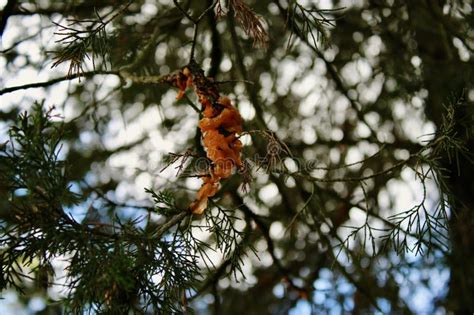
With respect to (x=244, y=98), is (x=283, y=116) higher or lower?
higher

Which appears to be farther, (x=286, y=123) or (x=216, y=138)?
(x=286, y=123)

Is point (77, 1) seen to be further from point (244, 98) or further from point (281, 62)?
point (281, 62)

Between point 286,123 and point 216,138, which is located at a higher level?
point 286,123

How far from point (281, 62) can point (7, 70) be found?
145cm

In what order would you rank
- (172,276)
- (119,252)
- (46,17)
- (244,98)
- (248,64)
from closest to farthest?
(119,252), (172,276), (46,17), (244,98), (248,64)

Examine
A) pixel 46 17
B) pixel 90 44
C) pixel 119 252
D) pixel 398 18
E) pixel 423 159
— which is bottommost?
pixel 119 252

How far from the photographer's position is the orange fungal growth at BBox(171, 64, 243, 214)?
134 cm

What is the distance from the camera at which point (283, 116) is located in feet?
10.7

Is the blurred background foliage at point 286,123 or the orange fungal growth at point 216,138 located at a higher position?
the blurred background foliage at point 286,123

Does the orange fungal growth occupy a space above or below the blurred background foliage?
below

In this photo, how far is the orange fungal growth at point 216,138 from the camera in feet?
4.41

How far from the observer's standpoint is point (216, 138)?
4.45 feet

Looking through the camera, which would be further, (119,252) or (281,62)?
(281,62)

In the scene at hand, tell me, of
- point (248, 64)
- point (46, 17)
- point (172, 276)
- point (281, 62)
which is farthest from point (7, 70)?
point (172, 276)
